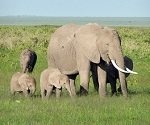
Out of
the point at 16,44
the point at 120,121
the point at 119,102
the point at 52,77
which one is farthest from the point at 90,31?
the point at 16,44

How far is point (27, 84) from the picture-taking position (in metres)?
14.8

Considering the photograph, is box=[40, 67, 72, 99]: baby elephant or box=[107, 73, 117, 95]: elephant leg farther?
box=[107, 73, 117, 95]: elephant leg

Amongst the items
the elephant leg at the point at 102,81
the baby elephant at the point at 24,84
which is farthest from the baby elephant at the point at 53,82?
the elephant leg at the point at 102,81

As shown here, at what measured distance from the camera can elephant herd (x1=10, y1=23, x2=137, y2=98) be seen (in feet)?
46.6

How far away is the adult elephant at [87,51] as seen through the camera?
1423cm

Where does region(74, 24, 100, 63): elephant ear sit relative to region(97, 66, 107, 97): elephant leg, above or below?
above

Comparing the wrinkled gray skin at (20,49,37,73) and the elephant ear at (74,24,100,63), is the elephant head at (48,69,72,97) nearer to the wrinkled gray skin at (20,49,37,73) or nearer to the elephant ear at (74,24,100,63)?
the elephant ear at (74,24,100,63)

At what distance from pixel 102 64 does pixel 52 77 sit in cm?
150

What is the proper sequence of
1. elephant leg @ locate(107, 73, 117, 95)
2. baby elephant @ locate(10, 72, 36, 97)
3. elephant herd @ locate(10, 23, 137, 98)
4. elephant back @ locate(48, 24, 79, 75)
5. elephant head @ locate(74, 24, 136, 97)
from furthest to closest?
elephant leg @ locate(107, 73, 117, 95) → elephant back @ locate(48, 24, 79, 75) → baby elephant @ locate(10, 72, 36, 97) → elephant herd @ locate(10, 23, 137, 98) → elephant head @ locate(74, 24, 136, 97)

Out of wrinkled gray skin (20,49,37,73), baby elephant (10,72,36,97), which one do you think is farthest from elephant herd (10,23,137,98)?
wrinkled gray skin (20,49,37,73)

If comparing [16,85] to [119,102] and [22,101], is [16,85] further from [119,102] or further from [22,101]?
[119,102]

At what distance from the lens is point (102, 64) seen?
1494 cm

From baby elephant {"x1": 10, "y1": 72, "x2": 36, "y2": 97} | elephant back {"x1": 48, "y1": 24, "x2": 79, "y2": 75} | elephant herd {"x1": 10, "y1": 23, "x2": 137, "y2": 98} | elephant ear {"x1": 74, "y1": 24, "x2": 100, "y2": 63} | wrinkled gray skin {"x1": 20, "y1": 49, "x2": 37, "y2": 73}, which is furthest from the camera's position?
wrinkled gray skin {"x1": 20, "y1": 49, "x2": 37, "y2": 73}

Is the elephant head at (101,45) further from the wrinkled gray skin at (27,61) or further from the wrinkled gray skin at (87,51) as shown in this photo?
the wrinkled gray skin at (27,61)
